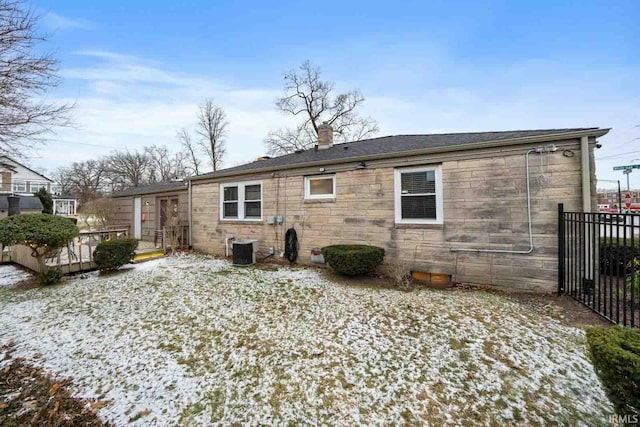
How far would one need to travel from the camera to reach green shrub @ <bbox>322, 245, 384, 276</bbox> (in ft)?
18.2

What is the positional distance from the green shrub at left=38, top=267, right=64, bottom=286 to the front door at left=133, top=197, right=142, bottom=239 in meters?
7.47

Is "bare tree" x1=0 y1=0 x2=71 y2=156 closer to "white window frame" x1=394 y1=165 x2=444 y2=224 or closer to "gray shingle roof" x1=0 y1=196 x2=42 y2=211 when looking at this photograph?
"white window frame" x1=394 y1=165 x2=444 y2=224

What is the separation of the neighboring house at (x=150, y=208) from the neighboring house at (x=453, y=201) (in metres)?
4.89

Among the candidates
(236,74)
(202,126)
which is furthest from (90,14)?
(202,126)

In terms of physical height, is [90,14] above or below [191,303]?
above

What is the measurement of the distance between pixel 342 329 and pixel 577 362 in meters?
2.55

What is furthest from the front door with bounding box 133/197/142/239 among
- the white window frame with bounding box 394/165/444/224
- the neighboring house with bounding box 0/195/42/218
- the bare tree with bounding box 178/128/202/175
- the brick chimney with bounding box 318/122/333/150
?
the bare tree with bounding box 178/128/202/175

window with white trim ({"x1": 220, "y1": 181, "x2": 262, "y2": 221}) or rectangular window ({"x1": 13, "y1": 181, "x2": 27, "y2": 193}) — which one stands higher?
rectangular window ({"x1": 13, "y1": 181, "x2": 27, "y2": 193})

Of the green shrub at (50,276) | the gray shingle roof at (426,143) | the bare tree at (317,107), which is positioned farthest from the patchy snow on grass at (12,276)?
the bare tree at (317,107)

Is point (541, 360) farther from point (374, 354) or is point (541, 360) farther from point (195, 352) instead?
point (195, 352)

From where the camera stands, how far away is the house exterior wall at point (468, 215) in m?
4.68

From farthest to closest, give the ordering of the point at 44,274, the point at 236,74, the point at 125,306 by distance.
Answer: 1. the point at 236,74
2. the point at 44,274
3. the point at 125,306

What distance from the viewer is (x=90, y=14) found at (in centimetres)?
693

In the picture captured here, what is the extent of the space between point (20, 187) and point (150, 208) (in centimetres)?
2197
